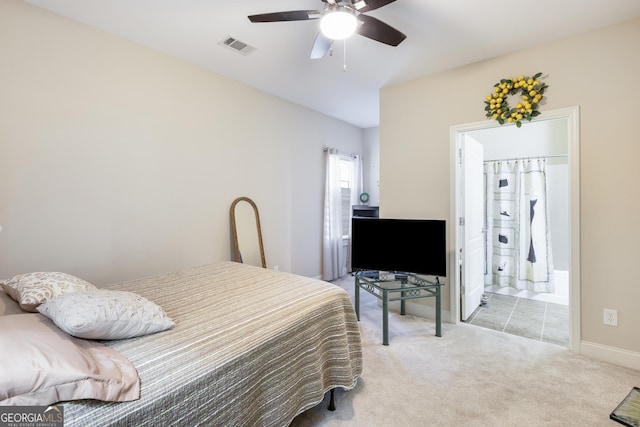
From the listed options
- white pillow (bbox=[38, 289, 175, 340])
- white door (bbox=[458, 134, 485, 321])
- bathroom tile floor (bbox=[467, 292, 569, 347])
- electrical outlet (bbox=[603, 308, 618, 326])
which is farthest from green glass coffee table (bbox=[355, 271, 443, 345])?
white pillow (bbox=[38, 289, 175, 340])

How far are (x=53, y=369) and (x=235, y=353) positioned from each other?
56cm

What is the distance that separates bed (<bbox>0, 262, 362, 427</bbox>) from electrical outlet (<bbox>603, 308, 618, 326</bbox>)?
201 centimetres

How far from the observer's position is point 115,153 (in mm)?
2459

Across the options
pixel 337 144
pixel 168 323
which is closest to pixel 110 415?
pixel 168 323

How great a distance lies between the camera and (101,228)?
2396 mm

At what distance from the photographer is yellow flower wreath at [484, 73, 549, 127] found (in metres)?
2.51

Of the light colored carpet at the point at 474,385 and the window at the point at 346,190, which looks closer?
the light colored carpet at the point at 474,385

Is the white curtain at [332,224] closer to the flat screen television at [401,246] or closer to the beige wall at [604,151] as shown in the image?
the flat screen television at [401,246]

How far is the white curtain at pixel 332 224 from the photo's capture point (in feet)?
14.8

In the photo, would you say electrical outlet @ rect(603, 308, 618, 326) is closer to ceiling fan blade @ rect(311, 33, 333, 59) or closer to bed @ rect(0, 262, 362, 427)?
bed @ rect(0, 262, 362, 427)

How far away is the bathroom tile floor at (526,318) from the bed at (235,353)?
195 centimetres

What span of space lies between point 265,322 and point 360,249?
1783mm

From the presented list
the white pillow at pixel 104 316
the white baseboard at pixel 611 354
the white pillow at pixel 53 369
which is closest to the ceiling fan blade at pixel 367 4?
the white pillow at pixel 104 316

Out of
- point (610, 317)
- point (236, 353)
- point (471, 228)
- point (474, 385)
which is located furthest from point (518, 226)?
point (236, 353)
